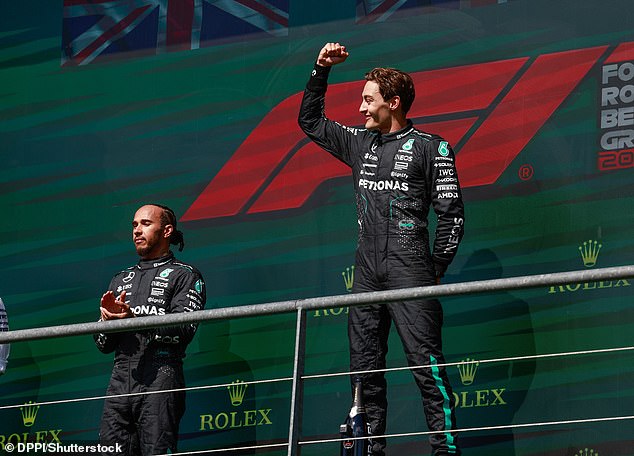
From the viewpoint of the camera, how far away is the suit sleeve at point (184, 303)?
419 centimetres

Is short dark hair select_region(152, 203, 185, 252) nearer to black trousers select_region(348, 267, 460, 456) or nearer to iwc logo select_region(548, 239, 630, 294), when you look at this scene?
black trousers select_region(348, 267, 460, 456)

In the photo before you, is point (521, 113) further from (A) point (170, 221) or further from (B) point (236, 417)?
(B) point (236, 417)

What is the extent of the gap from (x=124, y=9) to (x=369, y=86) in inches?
65.9

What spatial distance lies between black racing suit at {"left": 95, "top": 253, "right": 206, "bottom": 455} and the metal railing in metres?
Answer: 0.72

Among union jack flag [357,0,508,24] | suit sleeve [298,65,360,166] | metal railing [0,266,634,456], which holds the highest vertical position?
union jack flag [357,0,508,24]

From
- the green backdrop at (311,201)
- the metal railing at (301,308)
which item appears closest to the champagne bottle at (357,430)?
the metal railing at (301,308)

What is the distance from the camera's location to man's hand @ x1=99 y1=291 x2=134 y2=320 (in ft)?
13.2

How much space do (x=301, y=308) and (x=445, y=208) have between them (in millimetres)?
846

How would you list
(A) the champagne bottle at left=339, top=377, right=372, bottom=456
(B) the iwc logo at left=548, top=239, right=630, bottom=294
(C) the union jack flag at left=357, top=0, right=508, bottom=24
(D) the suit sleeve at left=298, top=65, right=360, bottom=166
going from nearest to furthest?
1. (A) the champagne bottle at left=339, top=377, right=372, bottom=456
2. (D) the suit sleeve at left=298, top=65, right=360, bottom=166
3. (B) the iwc logo at left=548, top=239, right=630, bottom=294
4. (C) the union jack flag at left=357, top=0, right=508, bottom=24

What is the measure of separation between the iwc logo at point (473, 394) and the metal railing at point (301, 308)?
1.25 metres

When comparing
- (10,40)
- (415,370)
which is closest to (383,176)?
(415,370)

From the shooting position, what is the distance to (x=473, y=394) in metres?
4.45

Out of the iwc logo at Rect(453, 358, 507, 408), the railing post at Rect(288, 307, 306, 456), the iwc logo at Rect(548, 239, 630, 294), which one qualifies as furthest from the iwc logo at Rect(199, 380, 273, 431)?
the railing post at Rect(288, 307, 306, 456)

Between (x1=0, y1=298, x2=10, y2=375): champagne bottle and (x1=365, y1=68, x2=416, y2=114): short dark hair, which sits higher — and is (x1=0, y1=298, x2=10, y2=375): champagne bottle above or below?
below
